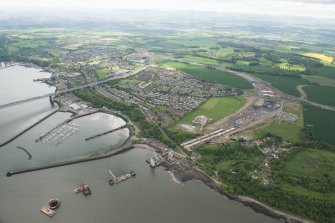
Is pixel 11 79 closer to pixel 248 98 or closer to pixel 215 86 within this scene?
pixel 215 86

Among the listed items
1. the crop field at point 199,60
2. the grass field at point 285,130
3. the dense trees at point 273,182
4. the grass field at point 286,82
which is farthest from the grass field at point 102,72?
the dense trees at point 273,182

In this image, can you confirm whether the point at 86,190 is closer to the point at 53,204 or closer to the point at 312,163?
the point at 53,204

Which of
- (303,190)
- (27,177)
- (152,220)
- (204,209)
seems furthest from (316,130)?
(27,177)

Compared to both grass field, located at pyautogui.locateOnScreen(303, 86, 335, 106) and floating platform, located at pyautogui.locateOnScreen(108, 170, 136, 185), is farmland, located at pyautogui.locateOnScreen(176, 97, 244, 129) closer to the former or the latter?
floating platform, located at pyautogui.locateOnScreen(108, 170, 136, 185)

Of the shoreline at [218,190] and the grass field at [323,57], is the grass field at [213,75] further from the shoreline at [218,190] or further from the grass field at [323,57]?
the grass field at [323,57]

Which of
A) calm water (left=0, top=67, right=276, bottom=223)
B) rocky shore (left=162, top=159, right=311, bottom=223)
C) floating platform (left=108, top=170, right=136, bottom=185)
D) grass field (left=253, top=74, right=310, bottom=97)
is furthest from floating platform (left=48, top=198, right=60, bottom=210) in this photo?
grass field (left=253, top=74, right=310, bottom=97)
